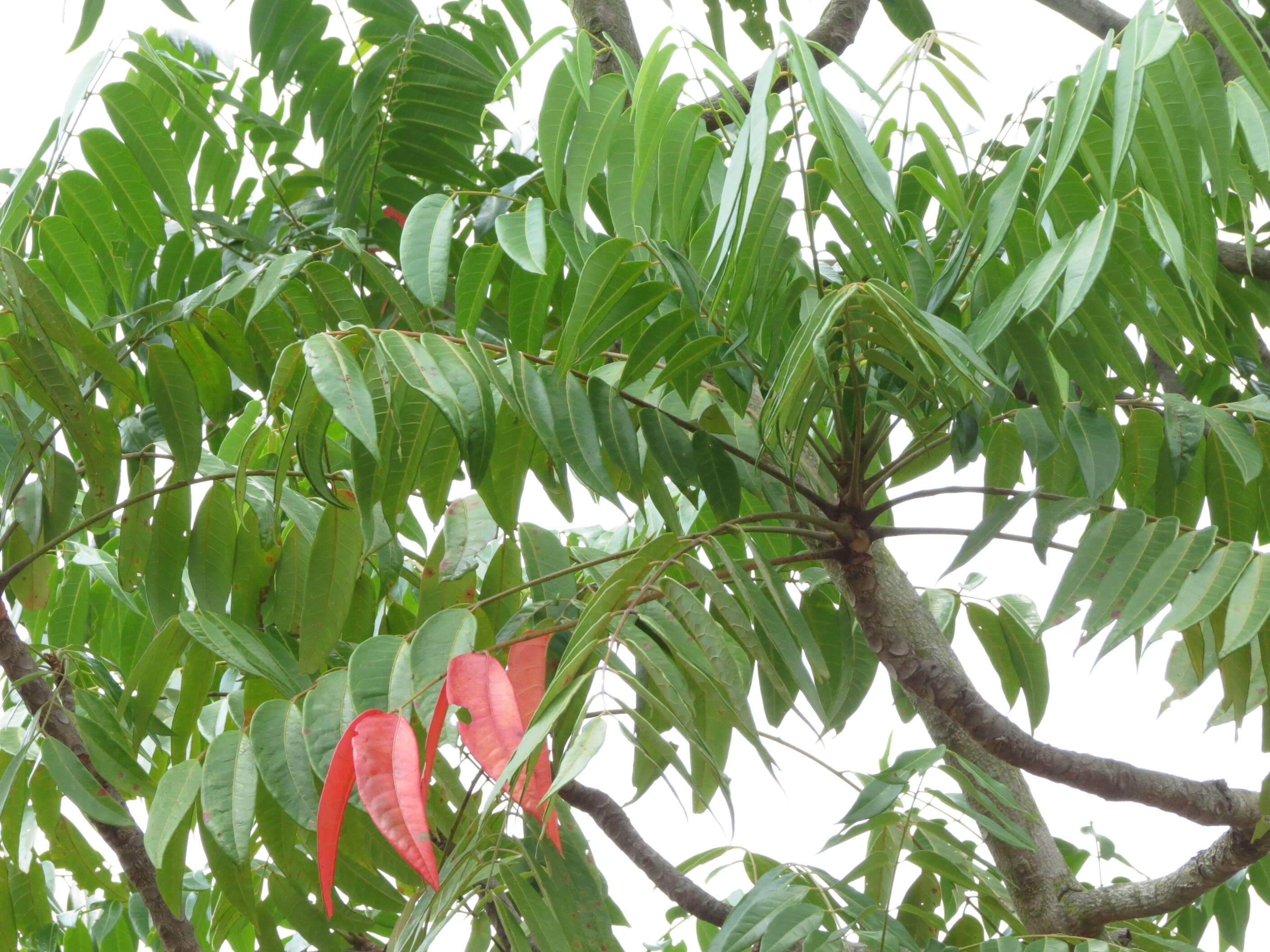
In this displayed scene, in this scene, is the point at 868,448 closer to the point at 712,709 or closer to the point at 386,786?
the point at 712,709

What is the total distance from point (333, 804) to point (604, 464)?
0.27m

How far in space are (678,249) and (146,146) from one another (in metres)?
0.40

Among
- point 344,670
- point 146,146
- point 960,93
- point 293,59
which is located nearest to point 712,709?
point 344,670

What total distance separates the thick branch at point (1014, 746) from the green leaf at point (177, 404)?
1.50 feet

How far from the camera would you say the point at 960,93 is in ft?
2.48

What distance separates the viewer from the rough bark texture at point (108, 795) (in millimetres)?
821

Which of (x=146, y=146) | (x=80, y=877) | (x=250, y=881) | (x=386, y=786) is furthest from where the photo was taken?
(x=80, y=877)

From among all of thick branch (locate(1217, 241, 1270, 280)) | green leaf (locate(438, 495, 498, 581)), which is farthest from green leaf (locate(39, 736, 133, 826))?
thick branch (locate(1217, 241, 1270, 280))

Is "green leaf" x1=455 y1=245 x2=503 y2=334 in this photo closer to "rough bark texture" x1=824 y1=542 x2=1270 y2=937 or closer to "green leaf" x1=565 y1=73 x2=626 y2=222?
"green leaf" x1=565 y1=73 x2=626 y2=222

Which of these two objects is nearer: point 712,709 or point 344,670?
point 344,670

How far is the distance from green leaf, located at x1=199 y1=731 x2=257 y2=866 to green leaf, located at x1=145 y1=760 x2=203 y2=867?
0.02m

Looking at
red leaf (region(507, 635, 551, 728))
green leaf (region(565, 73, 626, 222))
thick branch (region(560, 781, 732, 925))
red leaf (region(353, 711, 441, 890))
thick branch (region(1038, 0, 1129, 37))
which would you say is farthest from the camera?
thick branch (region(1038, 0, 1129, 37))

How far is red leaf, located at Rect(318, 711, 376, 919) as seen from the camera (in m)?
0.52

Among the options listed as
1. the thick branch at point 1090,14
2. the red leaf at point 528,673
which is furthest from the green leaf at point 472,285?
the thick branch at point 1090,14
